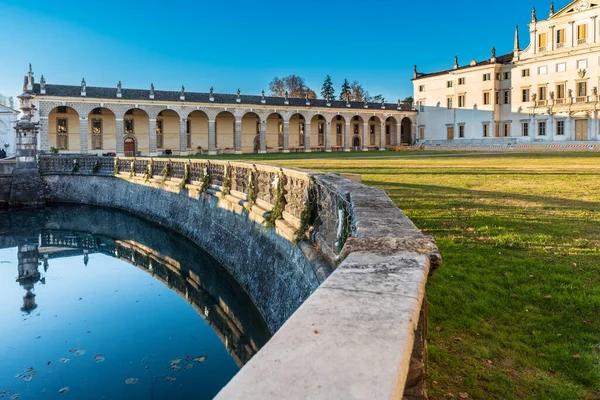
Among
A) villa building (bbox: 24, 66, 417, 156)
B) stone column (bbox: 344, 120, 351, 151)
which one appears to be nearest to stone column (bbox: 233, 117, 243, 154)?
villa building (bbox: 24, 66, 417, 156)

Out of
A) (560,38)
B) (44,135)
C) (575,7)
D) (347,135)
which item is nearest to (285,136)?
(347,135)

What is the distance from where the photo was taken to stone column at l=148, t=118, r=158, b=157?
49484 mm

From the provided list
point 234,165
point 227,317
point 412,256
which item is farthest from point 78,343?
point 412,256

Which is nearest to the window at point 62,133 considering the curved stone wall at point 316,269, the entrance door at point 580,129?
the curved stone wall at point 316,269

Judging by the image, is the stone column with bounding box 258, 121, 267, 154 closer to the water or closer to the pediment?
the pediment

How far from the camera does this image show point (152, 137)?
164ft

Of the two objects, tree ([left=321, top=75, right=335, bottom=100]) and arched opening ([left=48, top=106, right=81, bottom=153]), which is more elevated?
tree ([left=321, top=75, right=335, bottom=100])

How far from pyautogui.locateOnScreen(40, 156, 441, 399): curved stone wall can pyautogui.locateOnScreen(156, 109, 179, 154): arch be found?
38563 millimetres

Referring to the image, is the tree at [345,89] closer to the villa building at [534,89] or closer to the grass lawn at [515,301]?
the villa building at [534,89]

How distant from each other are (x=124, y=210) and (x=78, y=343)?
1380cm

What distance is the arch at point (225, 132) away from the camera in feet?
185

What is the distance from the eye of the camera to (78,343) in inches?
307

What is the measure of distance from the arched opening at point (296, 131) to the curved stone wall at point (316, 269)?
44.6 metres

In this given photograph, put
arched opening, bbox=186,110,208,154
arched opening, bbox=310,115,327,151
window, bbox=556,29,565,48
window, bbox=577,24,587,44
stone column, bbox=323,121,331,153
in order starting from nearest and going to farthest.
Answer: window, bbox=577,24,587,44
window, bbox=556,29,565,48
arched opening, bbox=186,110,208,154
stone column, bbox=323,121,331,153
arched opening, bbox=310,115,327,151
